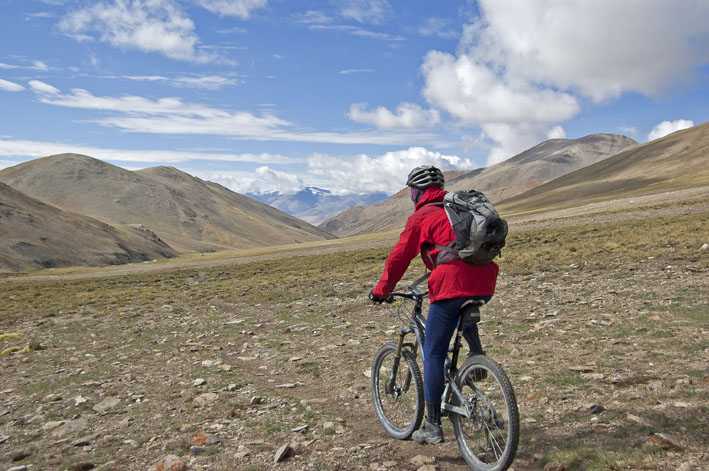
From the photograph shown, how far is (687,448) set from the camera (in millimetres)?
4707

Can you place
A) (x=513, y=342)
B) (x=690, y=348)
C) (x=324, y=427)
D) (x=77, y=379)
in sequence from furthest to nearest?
1. (x=77, y=379)
2. (x=513, y=342)
3. (x=690, y=348)
4. (x=324, y=427)

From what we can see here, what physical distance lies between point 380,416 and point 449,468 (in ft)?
5.32

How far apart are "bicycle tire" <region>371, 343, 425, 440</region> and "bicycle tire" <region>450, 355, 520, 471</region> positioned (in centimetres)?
65

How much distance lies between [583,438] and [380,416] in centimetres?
267

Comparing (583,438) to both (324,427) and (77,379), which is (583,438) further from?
(77,379)

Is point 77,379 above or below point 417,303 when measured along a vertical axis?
below

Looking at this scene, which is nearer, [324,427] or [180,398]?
[324,427]

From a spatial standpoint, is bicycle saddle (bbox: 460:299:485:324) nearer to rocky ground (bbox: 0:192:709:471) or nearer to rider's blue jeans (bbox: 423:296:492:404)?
rider's blue jeans (bbox: 423:296:492:404)

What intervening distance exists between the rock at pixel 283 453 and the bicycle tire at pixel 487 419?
226 cm

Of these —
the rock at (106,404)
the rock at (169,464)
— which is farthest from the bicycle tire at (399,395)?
the rock at (106,404)

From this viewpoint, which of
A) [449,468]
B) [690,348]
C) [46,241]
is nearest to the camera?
[449,468]

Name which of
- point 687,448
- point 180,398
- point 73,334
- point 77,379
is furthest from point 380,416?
point 73,334

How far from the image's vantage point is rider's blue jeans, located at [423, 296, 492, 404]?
5.01 m

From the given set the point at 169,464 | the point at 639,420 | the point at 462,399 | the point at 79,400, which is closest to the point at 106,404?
the point at 79,400
